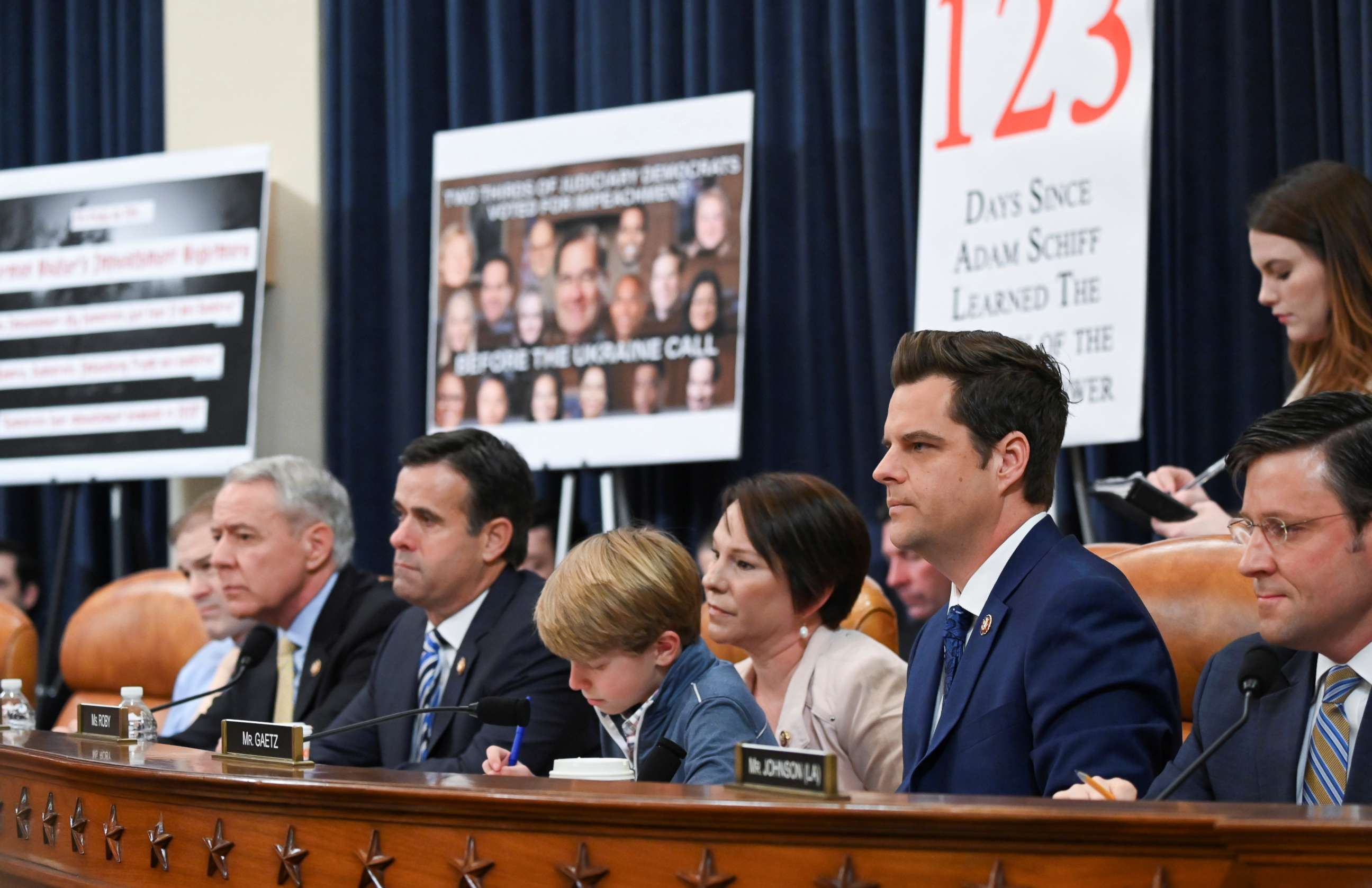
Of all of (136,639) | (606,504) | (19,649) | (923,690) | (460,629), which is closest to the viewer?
(923,690)

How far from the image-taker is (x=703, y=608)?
10.8 feet

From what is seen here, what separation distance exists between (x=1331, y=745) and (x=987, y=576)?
18.7 inches

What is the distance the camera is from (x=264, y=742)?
1.99 m

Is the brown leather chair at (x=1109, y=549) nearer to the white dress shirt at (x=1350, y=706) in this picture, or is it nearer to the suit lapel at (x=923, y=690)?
the suit lapel at (x=923, y=690)

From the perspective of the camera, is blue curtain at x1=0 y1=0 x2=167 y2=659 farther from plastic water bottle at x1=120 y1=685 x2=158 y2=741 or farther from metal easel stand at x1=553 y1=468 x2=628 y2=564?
plastic water bottle at x1=120 y1=685 x2=158 y2=741

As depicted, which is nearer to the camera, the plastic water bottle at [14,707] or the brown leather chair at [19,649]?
the plastic water bottle at [14,707]

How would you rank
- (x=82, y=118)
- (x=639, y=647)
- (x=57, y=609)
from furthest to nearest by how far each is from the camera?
(x=82, y=118), (x=57, y=609), (x=639, y=647)

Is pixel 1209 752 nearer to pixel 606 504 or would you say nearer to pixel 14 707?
pixel 14 707

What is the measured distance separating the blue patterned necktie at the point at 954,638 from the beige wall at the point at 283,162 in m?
4.21

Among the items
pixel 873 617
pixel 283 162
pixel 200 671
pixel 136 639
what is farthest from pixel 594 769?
pixel 283 162

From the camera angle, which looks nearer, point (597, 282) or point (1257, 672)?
point (1257, 672)

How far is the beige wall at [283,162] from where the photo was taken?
5941mm

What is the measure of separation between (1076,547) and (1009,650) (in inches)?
7.4

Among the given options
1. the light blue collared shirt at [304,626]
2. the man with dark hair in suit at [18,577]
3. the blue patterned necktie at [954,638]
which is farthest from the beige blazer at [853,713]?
the man with dark hair in suit at [18,577]
